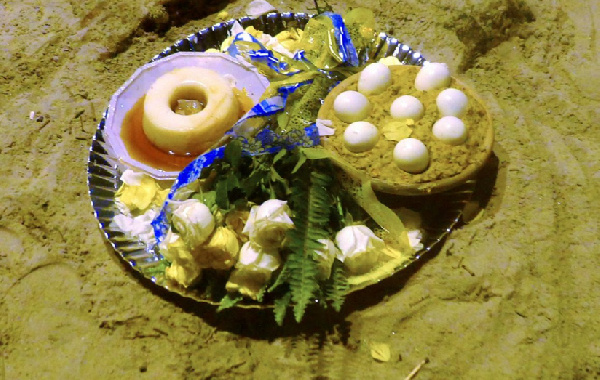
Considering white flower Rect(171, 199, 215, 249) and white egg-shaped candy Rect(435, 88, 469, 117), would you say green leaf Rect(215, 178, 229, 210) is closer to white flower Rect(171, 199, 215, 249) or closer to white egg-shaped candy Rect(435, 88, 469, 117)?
white flower Rect(171, 199, 215, 249)

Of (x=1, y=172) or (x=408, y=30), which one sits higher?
(x=408, y=30)

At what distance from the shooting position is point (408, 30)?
7.89 ft

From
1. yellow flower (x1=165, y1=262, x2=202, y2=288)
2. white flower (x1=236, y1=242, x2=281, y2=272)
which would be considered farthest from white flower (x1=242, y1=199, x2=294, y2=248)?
yellow flower (x1=165, y1=262, x2=202, y2=288)

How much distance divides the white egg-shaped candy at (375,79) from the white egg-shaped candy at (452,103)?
21 centimetres

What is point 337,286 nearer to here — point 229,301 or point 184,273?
point 229,301

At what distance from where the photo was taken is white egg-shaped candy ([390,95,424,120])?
158 centimetres

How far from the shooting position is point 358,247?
147 cm

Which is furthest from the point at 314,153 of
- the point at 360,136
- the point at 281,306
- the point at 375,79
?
the point at 281,306

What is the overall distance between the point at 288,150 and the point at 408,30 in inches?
49.2

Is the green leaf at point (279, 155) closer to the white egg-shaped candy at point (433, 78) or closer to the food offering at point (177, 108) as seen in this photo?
the food offering at point (177, 108)

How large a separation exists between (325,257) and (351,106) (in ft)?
1.82

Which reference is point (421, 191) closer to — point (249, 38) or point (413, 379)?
point (413, 379)

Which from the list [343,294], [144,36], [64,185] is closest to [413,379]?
[343,294]

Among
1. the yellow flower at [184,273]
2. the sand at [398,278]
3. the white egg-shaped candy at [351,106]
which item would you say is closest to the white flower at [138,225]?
the sand at [398,278]
